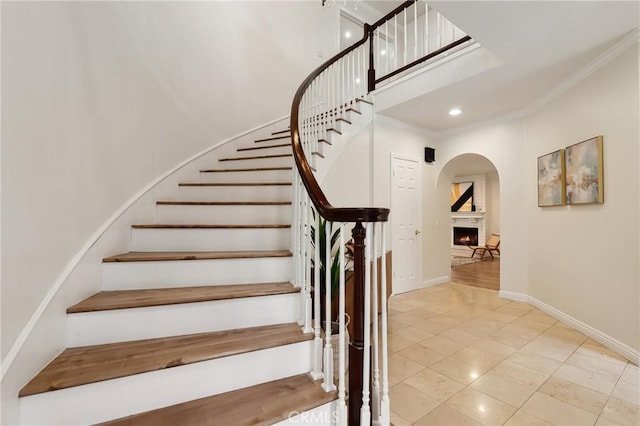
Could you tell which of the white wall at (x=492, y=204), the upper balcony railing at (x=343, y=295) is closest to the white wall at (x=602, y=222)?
the upper balcony railing at (x=343, y=295)

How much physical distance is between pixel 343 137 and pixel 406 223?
1768mm

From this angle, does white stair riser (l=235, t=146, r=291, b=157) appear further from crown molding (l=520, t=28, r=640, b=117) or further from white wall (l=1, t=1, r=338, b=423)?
crown molding (l=520, t=28, r=640, b=117)

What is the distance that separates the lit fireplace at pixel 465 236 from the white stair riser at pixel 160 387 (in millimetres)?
9109

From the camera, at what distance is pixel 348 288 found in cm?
252

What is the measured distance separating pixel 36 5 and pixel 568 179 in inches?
168

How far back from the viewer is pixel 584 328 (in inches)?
108

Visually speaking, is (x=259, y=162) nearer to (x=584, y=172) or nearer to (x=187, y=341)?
(x=187, y=341)

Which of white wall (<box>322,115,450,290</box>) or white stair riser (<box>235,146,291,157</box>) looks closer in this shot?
white stair riser (<box>235,146,291,157</box>)

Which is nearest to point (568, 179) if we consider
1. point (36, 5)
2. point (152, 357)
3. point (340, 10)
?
point (152, 357)

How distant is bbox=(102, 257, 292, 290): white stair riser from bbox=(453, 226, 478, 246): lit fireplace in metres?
8.85

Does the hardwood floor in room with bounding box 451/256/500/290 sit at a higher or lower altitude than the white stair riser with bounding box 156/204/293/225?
lower

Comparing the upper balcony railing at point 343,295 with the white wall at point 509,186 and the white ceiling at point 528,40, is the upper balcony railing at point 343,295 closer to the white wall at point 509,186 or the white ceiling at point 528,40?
the white ceiling at point 528,40

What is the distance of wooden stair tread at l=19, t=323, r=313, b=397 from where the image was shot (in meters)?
1.10

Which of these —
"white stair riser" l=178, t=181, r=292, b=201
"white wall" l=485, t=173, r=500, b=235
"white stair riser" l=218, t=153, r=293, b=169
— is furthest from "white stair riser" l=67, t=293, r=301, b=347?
"white wall" l=485, t=173, r=500, b=235
